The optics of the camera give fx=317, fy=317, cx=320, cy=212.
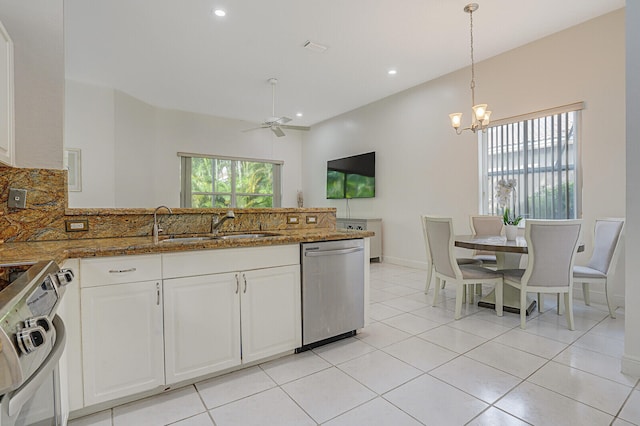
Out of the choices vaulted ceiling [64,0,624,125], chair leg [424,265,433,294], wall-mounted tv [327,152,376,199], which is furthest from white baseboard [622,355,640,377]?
wall-mounted tv [327,152,376,199]

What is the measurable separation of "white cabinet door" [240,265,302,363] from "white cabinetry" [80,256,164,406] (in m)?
0.51

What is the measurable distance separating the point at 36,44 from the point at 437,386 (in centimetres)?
325

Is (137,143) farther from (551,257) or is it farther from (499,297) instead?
(551,257)

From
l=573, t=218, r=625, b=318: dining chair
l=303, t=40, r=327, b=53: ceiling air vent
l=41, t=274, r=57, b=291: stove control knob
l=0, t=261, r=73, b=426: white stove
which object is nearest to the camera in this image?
l=0, t=261, r=73, b=426: white stove

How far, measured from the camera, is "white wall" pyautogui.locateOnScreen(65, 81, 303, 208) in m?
5.00

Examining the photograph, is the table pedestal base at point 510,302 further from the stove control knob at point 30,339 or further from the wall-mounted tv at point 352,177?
the stove control knob at point 30,339

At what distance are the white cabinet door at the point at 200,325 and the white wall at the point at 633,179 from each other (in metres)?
2.51

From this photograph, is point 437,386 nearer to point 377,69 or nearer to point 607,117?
point 607,117

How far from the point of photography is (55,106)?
6.63 ft

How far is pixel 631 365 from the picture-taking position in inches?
79.2

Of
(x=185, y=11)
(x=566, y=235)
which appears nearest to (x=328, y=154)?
(x=185, y=11)

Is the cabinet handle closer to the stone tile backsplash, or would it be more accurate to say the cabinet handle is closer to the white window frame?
the stone tile backsplash

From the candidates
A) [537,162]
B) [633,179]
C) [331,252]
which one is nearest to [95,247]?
[331,252]

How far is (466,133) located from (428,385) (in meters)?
3.79
